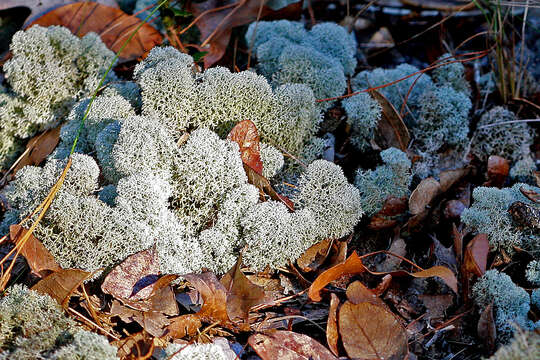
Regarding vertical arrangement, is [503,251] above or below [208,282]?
below

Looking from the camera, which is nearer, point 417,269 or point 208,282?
point 208,282

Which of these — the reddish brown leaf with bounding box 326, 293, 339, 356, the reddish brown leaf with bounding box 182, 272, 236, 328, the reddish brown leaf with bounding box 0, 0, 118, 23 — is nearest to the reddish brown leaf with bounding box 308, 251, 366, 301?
the reddish brown leaf with bounding box 326, 293, 339, 356

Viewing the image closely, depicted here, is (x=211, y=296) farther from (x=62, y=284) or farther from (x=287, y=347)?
(x=62, y=284)

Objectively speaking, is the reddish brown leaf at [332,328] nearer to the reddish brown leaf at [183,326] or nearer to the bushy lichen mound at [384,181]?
the reddish brown leaf at [183,326]

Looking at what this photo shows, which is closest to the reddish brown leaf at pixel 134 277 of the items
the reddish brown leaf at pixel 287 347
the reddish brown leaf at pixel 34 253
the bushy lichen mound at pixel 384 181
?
the reddish brown leaf at pixel 34 253

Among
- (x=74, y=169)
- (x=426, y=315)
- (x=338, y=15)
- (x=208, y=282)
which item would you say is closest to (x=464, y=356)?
(x=426, y=315)

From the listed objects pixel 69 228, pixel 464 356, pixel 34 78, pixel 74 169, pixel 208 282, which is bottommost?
pixel 464 356

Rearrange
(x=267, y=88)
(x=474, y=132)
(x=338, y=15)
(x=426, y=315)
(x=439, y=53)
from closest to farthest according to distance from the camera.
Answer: (x=426, y=315) → (x=267, y=88) → (x=474, y=132) → (x=439, y=53) → (x=338, y=15)

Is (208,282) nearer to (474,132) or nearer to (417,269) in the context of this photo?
(417,269)
